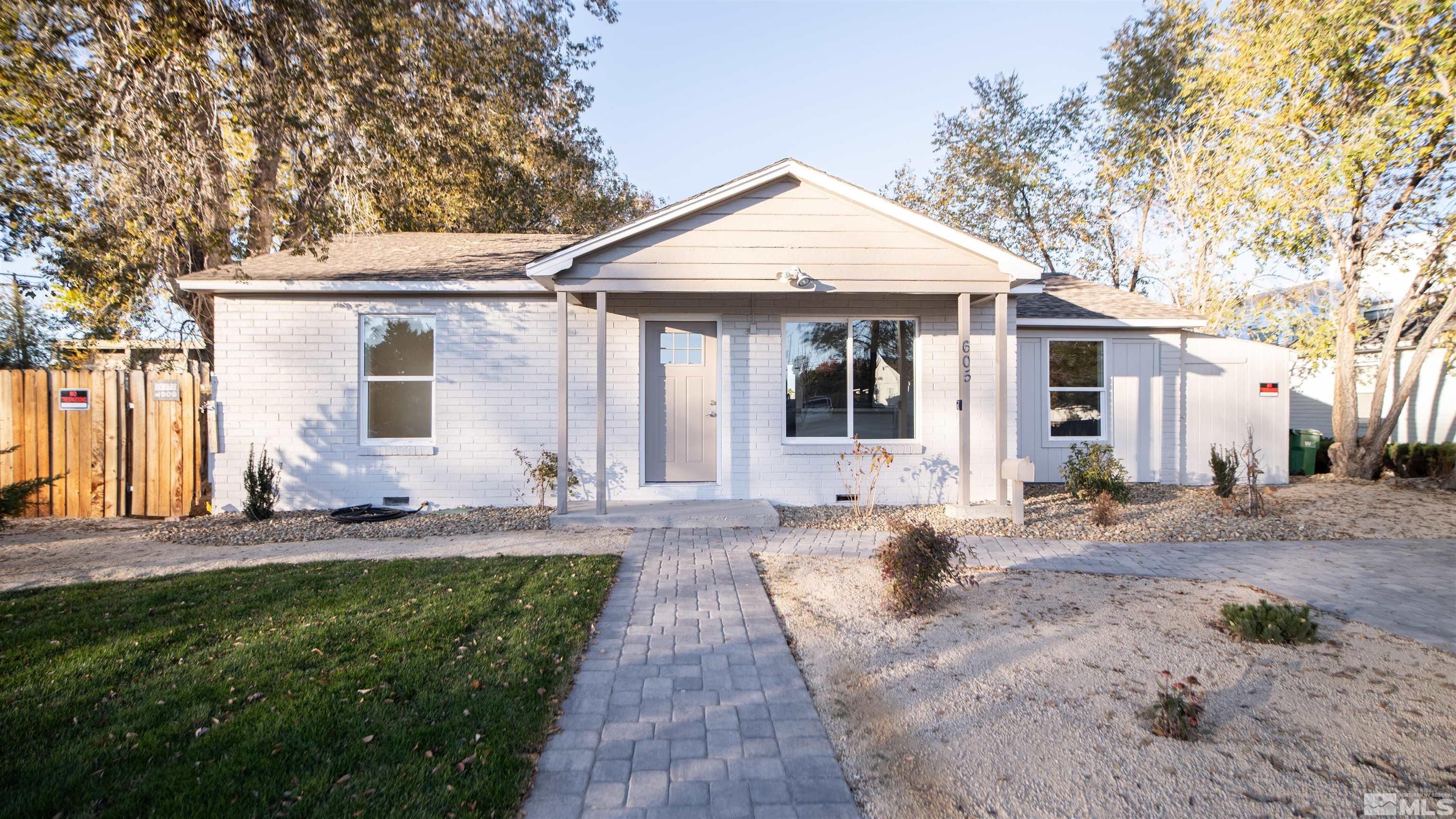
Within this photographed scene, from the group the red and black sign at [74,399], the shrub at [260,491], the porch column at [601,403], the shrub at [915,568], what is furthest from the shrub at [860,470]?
the red and black sign at [74,399]

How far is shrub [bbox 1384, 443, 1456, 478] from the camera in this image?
35.7 ft

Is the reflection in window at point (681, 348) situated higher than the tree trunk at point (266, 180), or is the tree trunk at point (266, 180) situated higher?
the tree trunk at point (266, 180)

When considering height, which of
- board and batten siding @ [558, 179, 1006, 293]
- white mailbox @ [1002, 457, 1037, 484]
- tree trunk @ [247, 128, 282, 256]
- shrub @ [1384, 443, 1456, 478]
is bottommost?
shrub @ [1384, 443, 1456, 478]

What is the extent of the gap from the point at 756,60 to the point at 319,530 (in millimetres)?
10141

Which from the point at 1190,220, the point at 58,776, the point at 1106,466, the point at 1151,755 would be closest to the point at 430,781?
the point at 58,776

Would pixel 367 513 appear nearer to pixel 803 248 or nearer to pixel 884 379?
pixel 803 248

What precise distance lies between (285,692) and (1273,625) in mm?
5682

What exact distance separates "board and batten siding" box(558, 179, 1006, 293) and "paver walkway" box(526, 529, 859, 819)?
424 cm

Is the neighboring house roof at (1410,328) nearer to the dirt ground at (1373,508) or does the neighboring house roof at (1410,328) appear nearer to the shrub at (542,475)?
the dirt ground at (1373,508)

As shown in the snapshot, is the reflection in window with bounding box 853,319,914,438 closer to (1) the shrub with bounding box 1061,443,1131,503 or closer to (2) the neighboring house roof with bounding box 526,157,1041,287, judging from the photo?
(2) the neighboring house roof with bounding box 526,157,1041,287

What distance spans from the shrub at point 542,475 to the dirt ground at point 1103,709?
176 inches

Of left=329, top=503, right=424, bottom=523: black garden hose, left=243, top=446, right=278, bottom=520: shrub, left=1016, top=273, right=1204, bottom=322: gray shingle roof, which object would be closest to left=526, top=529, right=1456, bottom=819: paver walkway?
left=329, top=503, right=424, bottom=523: black garden hose

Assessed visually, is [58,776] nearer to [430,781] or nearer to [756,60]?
[430,781]

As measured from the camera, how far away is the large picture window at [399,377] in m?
8.88
